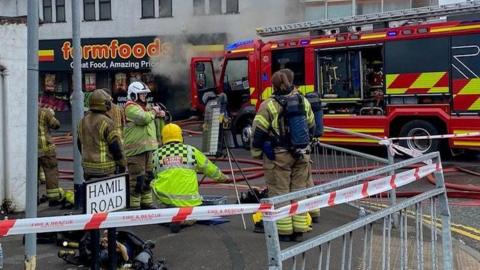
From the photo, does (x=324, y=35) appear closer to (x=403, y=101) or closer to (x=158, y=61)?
(x=403, y=101)

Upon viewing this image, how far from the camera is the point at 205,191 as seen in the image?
9938 mm

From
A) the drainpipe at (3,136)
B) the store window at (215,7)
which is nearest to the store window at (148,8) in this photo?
the store window at (215,7)

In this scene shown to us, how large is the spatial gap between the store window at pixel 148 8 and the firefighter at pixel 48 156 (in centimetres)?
1969

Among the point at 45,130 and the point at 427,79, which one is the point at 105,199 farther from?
the point at 427,79

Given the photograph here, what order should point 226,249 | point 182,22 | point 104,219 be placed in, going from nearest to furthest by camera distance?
point 104,219
point 226,249
point 182,22

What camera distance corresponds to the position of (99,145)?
631cm

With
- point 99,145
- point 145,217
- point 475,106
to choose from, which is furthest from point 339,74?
point 145,217

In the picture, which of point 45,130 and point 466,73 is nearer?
point 45,130

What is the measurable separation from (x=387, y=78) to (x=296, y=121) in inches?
294

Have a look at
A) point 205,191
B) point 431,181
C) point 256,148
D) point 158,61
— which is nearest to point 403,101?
point 431,181

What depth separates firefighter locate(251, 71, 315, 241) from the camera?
6184 mm

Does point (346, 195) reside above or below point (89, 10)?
below

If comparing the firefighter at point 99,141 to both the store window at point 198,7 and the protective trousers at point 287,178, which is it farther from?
the store window at point 198,7

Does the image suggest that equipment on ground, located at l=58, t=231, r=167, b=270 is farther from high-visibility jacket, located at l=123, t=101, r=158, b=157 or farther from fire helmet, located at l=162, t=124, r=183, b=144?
high-visibility jacket, located at l=123, t=101, r=158, b=157
